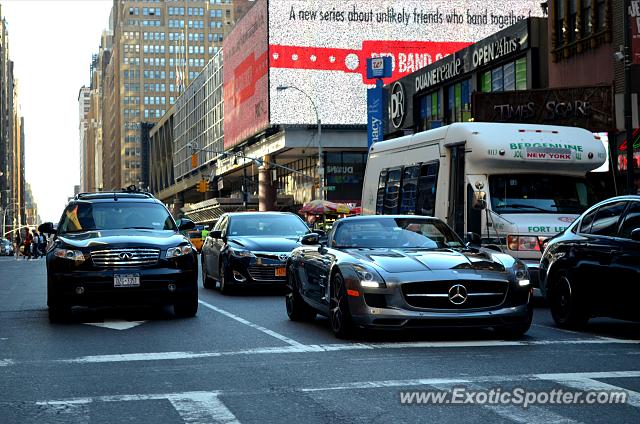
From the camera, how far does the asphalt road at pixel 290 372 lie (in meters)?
6.82

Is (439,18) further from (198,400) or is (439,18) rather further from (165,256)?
(198,400)

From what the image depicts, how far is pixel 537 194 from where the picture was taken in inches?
653

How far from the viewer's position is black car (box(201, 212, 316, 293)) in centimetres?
1880

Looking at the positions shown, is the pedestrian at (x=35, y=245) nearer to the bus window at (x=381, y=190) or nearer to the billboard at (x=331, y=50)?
the billboard at (x=331, y=50)

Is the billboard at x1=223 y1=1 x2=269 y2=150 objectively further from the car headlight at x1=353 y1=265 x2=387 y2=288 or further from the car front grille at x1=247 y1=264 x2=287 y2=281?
the car headlight at x1=353 y1=265 x2=387 y2=288

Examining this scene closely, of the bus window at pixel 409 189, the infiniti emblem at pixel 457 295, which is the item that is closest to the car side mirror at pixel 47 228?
the bus window at pixel 409 189

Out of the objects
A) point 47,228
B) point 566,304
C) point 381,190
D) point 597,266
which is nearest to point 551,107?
point 381,190

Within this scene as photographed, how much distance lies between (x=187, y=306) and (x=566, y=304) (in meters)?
5.27

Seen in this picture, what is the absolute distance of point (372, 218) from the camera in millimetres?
12586

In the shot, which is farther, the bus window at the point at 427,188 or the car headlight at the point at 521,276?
the bus window at the point at 427,188

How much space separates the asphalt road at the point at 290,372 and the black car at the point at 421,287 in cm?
28

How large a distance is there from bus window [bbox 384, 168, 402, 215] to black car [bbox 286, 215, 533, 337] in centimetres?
805

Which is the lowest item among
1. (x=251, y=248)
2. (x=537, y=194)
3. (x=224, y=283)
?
(x=224, y=283)

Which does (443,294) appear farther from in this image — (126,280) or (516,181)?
(516,181)
